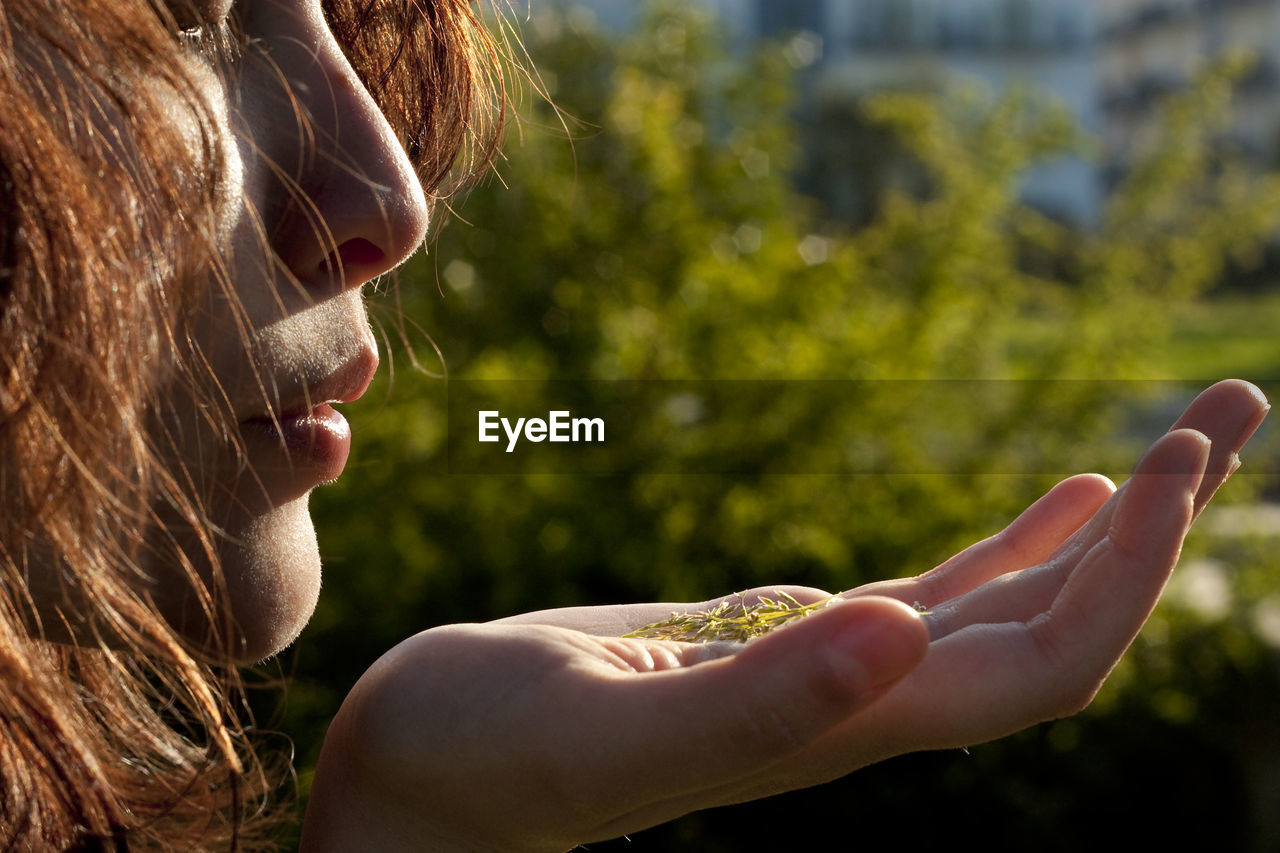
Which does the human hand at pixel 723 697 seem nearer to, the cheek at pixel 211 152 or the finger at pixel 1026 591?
the finger at pixel 1026 591

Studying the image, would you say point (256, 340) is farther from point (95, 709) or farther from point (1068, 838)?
point (1068, 838)

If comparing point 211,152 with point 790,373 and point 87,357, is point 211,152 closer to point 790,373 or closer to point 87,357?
point 87,357

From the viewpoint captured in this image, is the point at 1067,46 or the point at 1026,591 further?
the point at 1067,46

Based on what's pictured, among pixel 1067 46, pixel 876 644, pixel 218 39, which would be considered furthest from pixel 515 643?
pixel 1067 46

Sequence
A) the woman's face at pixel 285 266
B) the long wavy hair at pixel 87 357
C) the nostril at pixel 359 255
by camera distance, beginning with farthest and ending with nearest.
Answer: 1. the nostril at pixel 359 255
2. the woman's face at pixel 285 266
3. the long wavy hair at pixel 87 357

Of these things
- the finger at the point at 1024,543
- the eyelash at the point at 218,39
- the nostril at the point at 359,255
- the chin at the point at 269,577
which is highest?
the eyelash at the point at 218,39

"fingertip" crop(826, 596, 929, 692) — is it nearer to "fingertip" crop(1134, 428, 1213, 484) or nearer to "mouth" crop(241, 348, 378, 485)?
"fingertip" crop(1134, 428, 1213, 484)

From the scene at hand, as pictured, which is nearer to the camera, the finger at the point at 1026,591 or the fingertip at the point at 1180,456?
the fingertip at the point at 1180,456

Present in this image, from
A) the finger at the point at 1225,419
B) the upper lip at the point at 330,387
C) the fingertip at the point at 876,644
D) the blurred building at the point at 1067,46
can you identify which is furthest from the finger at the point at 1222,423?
the blurred building at the point at 1067,46
